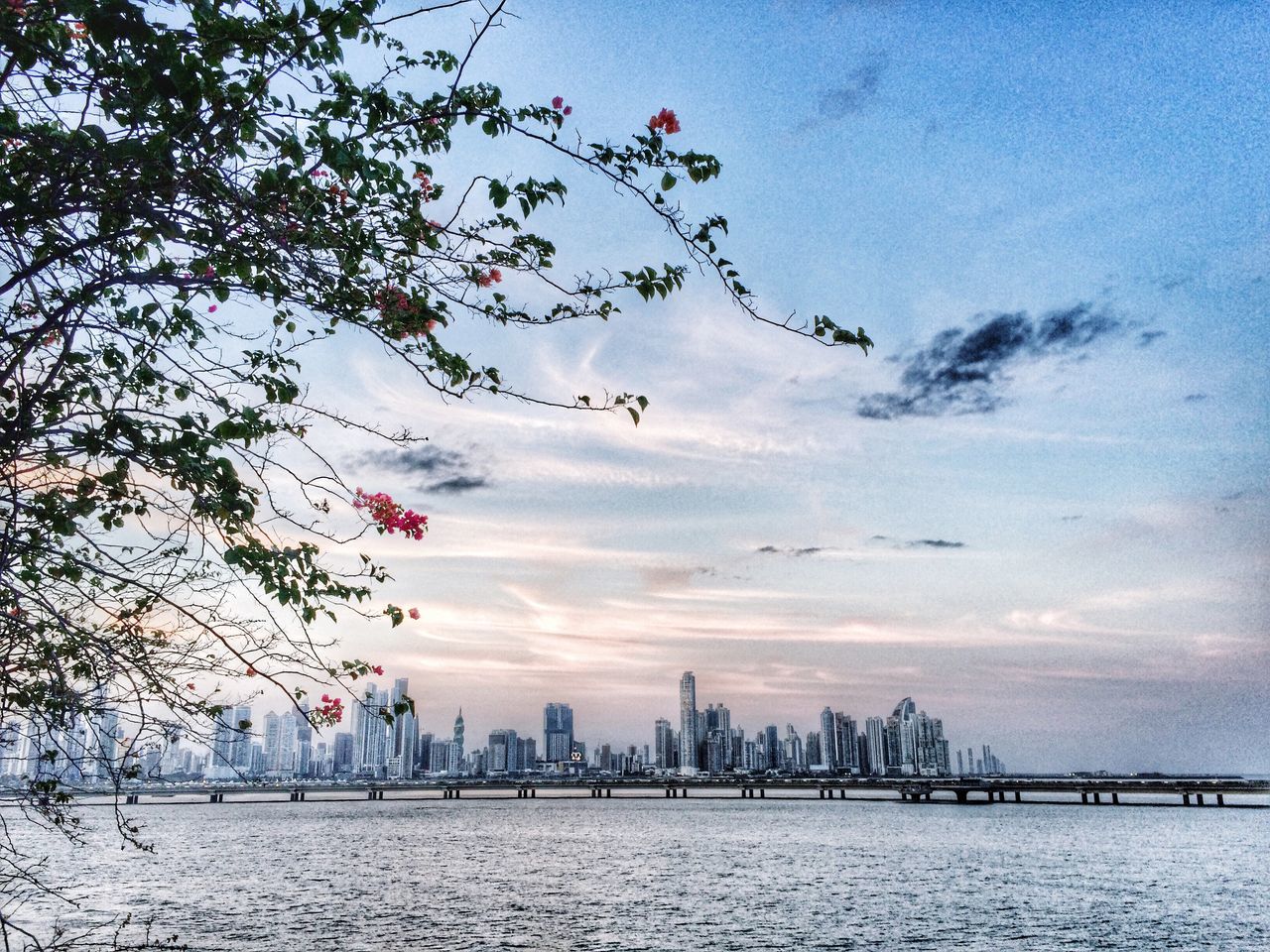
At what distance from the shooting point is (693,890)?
108 ft

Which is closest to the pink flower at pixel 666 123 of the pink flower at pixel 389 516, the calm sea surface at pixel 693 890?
the pink flower at pixel 389 516

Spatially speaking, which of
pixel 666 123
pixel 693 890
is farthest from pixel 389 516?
pixel 693 890

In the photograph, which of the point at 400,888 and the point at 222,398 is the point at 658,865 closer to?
the point at 400,888

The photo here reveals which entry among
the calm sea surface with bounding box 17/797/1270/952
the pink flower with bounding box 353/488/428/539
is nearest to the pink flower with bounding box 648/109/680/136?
the pink flower with bounding box 353/488/428/539

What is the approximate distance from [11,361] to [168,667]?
8.37ft

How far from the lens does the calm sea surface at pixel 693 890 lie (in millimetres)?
23984

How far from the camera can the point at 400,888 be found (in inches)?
1329

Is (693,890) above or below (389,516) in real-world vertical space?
below

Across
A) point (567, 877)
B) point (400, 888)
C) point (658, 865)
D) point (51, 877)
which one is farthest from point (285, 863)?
point (658, 865)

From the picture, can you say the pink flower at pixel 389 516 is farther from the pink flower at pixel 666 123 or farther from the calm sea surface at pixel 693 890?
the calm sea surface at pixel 693 890

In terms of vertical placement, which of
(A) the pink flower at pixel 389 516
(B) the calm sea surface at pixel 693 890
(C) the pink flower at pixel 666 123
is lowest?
(B) the calm sea surface at pixel 693 890

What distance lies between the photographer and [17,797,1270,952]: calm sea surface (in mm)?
23984

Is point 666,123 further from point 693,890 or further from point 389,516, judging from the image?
point 693,890

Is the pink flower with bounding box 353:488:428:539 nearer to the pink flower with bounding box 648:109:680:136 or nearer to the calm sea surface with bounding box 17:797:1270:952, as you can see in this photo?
the pink flower with bounding box 648:109:680:136
